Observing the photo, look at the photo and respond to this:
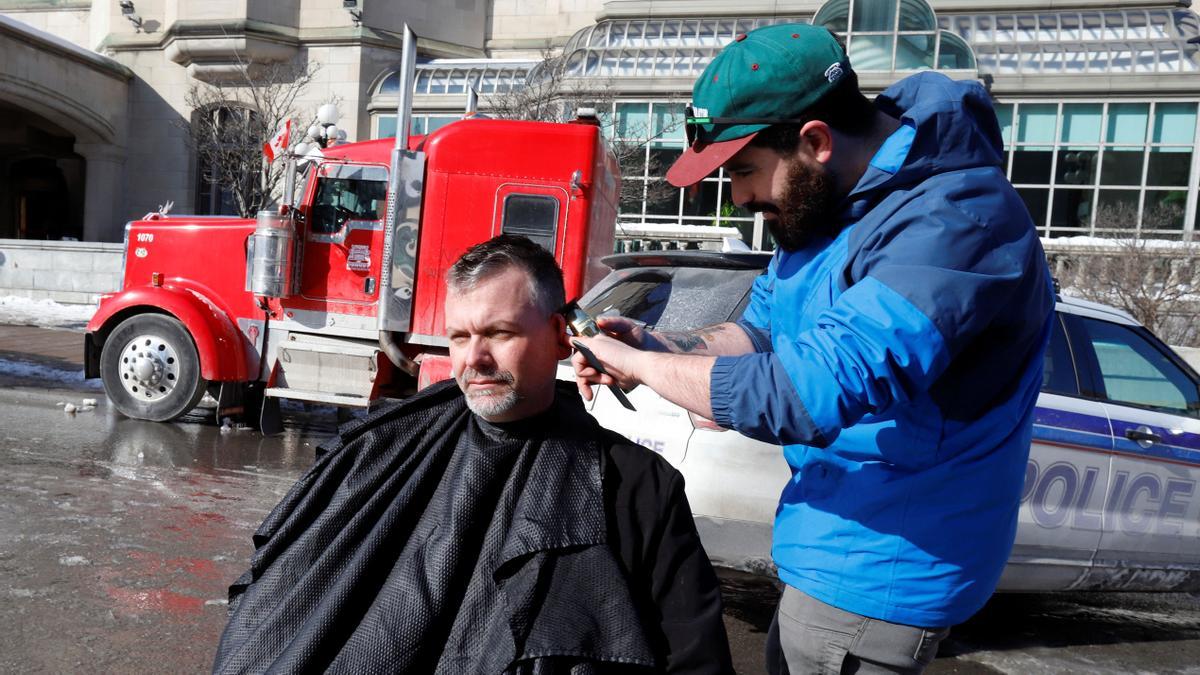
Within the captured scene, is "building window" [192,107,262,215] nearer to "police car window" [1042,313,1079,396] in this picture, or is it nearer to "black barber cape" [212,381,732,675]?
"police car window" [1042,313,1079,396]

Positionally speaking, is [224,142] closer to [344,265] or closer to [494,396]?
[344,265]

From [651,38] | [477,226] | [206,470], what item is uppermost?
[651,38]

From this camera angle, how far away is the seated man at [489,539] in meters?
1.91

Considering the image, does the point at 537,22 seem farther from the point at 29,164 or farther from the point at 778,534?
the point at 778,534

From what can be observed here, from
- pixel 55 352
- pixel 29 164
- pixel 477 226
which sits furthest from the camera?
pixel 29 164

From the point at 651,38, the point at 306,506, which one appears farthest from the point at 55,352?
the point at 651,38

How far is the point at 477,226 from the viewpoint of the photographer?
27.4 feet

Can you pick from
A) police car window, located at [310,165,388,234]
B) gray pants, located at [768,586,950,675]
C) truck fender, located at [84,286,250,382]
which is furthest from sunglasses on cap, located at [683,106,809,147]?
truck fender, located at [84,286,250,382]

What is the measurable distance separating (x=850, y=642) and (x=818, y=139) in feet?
3.31

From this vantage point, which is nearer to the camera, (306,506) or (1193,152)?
(306,506)

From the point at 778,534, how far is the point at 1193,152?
24885mm

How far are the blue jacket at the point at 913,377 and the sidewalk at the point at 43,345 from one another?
Result: 12.7 metres

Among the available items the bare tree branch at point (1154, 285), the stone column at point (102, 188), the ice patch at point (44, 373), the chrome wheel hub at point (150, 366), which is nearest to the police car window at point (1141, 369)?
the bare tree branch at point (1154, 285)

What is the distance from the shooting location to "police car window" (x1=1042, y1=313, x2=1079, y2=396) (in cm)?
474
